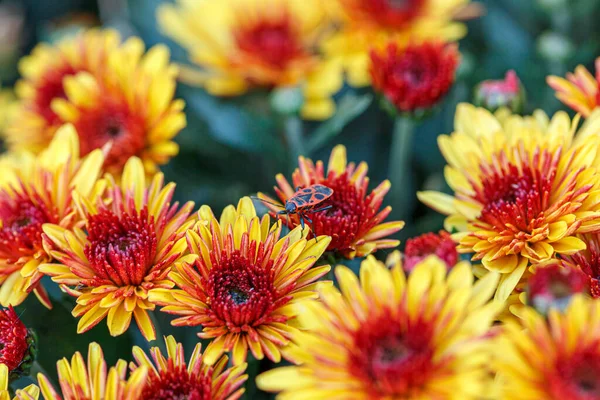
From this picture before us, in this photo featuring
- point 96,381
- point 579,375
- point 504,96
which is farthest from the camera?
point 504,96

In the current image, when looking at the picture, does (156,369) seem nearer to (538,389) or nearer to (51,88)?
(538,389)

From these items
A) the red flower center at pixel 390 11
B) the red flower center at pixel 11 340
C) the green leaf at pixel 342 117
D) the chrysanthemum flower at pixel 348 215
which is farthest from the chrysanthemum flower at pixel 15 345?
the red flower center at pixel 390 11

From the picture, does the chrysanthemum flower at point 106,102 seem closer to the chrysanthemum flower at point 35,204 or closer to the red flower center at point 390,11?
the chrysanthemum flower at point 35,204

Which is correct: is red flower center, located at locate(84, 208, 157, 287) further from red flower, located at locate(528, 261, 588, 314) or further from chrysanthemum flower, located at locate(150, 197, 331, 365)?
red flower, located at locate(528, 261, 588, 314)

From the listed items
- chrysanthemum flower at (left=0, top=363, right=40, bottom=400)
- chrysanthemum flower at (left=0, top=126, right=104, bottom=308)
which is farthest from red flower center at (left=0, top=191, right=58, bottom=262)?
chrysanthemum flower at (left=0, top=363, right=40, bottom=400)

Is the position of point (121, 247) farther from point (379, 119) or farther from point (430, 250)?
point (379, 119)

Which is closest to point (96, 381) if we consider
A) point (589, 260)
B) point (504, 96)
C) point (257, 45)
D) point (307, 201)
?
point (307, 201)
